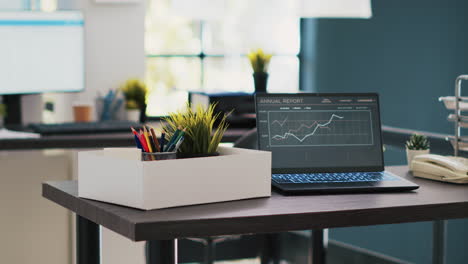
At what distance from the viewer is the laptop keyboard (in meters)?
2.21

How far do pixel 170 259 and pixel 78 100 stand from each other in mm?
2648

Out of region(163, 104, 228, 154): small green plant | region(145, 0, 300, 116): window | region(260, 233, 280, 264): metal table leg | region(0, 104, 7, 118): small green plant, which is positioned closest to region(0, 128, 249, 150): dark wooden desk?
region(0, 104, 7, 118): small green plant

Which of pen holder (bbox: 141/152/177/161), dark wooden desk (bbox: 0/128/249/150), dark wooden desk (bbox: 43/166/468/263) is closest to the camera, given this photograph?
dark wooden desk (bbox: 43/166/468/263)

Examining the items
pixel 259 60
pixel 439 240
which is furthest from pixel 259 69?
pixel 439 240

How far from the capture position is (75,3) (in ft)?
14.3

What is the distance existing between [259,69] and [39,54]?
1145 mm

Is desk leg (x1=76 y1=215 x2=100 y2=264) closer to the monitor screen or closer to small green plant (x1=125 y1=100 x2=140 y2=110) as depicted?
the monitor screen

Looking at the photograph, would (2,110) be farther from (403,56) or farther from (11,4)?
(403,56)

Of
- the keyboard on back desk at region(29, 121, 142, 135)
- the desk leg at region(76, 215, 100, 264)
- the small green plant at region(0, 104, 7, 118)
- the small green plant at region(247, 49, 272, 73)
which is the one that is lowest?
the desk leg at region(76, 215, 100, 264)

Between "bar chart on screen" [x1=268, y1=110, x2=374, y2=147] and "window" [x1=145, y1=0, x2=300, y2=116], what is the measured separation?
2.64m

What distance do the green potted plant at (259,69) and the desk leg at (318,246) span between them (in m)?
1.71

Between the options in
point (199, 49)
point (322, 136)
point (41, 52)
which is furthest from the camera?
point (199, 49)

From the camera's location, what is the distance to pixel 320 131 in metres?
2.37

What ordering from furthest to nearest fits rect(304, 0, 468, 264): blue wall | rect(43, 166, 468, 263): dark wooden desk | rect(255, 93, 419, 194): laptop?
rect(304, 0, 468, 264): blue wall → rect(255, 93, 419, 194): laptop → rect(43, 166, 468, 263): dark wooden desk
